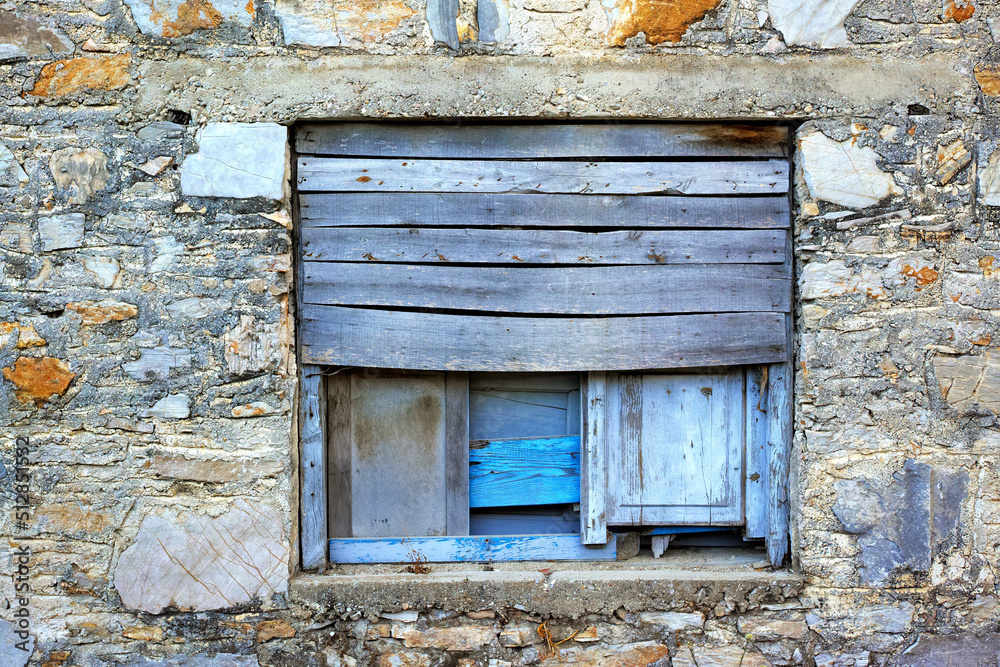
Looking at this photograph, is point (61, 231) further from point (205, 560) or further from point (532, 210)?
point (532, 210)

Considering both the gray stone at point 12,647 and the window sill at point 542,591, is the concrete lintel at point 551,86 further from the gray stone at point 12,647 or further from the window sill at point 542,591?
the gray stone at point 12,647

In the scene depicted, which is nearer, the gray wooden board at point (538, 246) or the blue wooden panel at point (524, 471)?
the gray wooden board at point (538, 246)

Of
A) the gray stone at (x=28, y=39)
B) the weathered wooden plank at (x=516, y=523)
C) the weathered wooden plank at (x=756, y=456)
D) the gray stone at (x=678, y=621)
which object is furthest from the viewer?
the weathered wooden plank at (x=516, y=523)

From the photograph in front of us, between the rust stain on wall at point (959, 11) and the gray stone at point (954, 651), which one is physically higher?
the rust stain on wall at point (959, 11)

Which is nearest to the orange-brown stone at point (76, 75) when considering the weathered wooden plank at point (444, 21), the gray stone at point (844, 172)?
the weathered wooden plank at point (444, 21)

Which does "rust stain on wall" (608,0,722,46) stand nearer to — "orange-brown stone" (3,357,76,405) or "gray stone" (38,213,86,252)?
"gray stone" (38,213,86,252)

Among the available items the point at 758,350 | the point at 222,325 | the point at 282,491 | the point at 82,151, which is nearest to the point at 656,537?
the point at 758,350

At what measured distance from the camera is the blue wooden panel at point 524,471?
2.48m

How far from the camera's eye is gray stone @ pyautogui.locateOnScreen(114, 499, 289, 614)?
2.24 meters

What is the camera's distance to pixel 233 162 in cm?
221

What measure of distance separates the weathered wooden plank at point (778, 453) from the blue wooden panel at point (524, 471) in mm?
757

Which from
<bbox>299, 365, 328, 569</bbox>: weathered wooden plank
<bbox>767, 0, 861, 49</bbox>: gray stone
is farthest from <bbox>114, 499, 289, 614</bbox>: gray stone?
<bbox>767, 0, 861, 49</bbox>: gray stone

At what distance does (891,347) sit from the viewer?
2.25 m

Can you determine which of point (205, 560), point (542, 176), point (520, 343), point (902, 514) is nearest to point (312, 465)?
point (205, 560)
